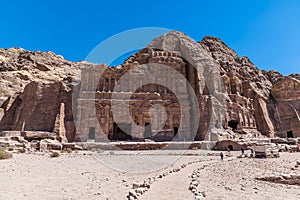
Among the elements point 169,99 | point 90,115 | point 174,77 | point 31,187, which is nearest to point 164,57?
point 174,77

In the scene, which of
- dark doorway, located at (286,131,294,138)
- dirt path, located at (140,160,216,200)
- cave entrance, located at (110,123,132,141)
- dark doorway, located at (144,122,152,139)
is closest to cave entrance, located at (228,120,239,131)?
dark doorway, located at (286,131,294,138)

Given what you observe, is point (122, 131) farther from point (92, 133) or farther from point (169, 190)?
point (169, 190)

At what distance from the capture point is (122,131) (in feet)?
121

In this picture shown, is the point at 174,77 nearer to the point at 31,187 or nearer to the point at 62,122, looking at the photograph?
the point at 62,122

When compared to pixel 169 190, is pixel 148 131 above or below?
above

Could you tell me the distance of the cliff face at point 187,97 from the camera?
3397cm

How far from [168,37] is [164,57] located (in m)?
8.99

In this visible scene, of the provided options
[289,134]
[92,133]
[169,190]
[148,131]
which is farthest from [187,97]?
[169,190]

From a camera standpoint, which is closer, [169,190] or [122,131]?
[169,190]

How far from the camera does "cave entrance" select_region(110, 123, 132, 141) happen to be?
3606cm

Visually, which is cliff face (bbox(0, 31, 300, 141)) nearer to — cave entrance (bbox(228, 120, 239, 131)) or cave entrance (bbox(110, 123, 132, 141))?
cave entrance (bbox(228, 120, 239, 131))

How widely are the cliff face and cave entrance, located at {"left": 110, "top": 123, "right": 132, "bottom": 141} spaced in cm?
37

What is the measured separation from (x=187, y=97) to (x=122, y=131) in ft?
39.3

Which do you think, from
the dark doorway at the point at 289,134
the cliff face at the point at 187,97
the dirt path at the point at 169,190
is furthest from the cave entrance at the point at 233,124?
the dirt path at the point at 169,190
